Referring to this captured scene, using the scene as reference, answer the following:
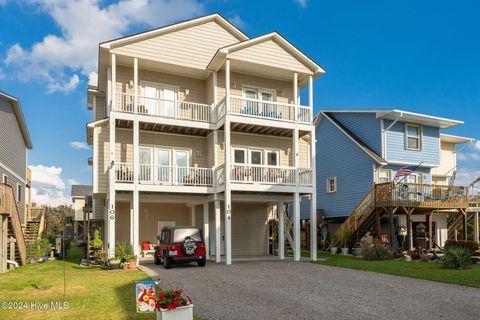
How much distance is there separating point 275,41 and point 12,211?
14.9 meters

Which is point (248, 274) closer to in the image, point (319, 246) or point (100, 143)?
point (100, 143)

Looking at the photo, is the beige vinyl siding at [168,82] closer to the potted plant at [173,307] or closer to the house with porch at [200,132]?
the house with porch at [200,132]

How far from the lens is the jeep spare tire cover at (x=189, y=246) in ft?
59.6

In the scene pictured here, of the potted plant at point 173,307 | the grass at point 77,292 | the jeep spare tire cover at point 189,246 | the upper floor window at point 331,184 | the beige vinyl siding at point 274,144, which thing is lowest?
the grass at point 77,292

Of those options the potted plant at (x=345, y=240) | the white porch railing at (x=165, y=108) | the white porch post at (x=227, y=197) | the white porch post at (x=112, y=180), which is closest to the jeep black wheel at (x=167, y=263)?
the white porch post at (x=112, y=180)

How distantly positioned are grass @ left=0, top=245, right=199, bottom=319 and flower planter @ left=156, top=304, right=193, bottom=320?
153cm

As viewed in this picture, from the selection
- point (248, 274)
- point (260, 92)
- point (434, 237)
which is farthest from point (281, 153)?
point (434, 237)

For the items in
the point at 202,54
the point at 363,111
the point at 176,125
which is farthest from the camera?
the point at 363,111

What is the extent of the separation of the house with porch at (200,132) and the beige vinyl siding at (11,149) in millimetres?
5622

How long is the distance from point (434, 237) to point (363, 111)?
10.5 metres

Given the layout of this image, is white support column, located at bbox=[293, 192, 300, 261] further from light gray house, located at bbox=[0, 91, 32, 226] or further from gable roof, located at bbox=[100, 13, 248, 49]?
light gray house, located at bbox=[0, 91, 32, 226]

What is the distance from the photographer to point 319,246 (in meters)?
30.4

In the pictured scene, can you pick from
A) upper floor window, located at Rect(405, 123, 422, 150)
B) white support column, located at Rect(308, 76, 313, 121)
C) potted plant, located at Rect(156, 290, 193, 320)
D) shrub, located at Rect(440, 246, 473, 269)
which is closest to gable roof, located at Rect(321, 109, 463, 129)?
upper floor window, located at Rect(405, 123, 422, 150)

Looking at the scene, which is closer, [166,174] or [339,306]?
[339,306]
